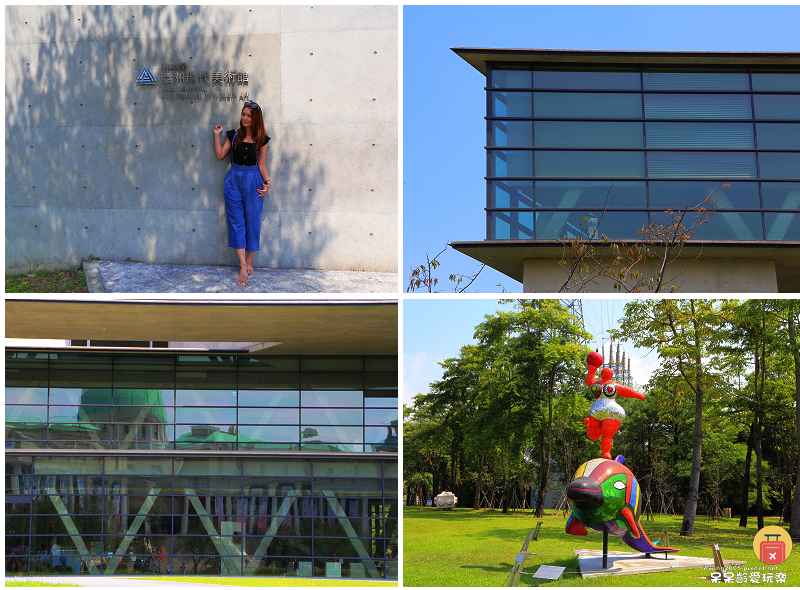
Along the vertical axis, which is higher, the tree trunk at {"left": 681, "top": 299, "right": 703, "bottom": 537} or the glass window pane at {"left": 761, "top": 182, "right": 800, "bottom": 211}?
the glass window pane at {"left": 761, "top": 182, "right": 800, "bottom": 211}

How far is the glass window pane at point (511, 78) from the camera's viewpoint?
16.5 meters

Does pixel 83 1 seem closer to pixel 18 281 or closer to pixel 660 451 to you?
pixel 18 281

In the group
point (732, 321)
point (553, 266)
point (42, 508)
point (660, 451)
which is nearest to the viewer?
point (732, 321)

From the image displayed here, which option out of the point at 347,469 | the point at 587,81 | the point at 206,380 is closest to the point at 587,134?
the point at 587,81

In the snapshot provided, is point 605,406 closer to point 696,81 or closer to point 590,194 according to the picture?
point 590,194

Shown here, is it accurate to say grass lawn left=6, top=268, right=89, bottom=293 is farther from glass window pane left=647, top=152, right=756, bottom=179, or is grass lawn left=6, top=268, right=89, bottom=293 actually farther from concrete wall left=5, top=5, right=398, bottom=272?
glass window pane left=647, top=152, right=756, bottom=179

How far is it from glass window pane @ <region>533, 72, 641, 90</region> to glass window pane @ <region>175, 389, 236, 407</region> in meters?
11.0

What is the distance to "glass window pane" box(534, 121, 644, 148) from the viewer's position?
16062 millimetres

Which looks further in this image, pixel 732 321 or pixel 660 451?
pixel 660 451

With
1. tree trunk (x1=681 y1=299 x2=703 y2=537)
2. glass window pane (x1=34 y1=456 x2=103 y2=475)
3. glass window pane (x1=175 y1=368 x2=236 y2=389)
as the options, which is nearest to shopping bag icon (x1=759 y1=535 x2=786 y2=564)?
tree trunk (x1=681 y1=299 x2=703 y2=537)

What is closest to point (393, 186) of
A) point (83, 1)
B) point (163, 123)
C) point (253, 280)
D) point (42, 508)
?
point (253, 280)

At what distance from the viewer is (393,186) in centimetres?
1257

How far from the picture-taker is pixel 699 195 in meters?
15.7

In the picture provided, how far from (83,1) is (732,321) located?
14.3 m
